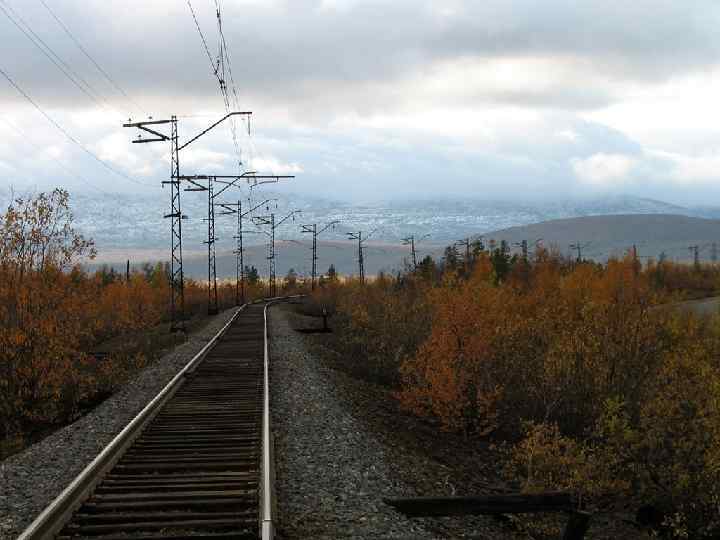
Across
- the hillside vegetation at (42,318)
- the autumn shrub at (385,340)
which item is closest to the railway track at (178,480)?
the hillside vegetation at (42,318)

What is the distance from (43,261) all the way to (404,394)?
11.3m

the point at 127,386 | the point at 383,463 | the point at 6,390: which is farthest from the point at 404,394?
the point at 6,390

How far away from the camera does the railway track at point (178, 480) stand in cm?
792

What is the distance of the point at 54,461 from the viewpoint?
11734 mm

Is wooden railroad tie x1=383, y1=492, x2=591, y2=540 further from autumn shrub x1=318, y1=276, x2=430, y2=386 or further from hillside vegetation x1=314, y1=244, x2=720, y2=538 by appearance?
autumn shrub x1=318, y1=276, x2=430, y2=386

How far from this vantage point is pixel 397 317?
32156 millimetres

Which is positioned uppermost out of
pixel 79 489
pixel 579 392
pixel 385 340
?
pixel 79 489

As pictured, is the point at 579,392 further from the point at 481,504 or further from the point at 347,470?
the point at 347,470

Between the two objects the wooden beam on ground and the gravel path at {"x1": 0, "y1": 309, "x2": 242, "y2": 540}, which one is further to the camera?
the wooden beam on ground

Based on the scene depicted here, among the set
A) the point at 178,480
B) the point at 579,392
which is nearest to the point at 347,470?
the point at 178,480

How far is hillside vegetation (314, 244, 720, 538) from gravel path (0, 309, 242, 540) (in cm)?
736

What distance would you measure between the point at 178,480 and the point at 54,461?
300 cm

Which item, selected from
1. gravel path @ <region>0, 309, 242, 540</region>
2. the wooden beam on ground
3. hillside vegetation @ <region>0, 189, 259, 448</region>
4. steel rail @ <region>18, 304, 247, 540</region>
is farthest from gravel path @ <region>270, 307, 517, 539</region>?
hillside vegetation @ <region>0, 189, 259, 448</region>

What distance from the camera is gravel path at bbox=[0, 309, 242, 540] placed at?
916 cm
